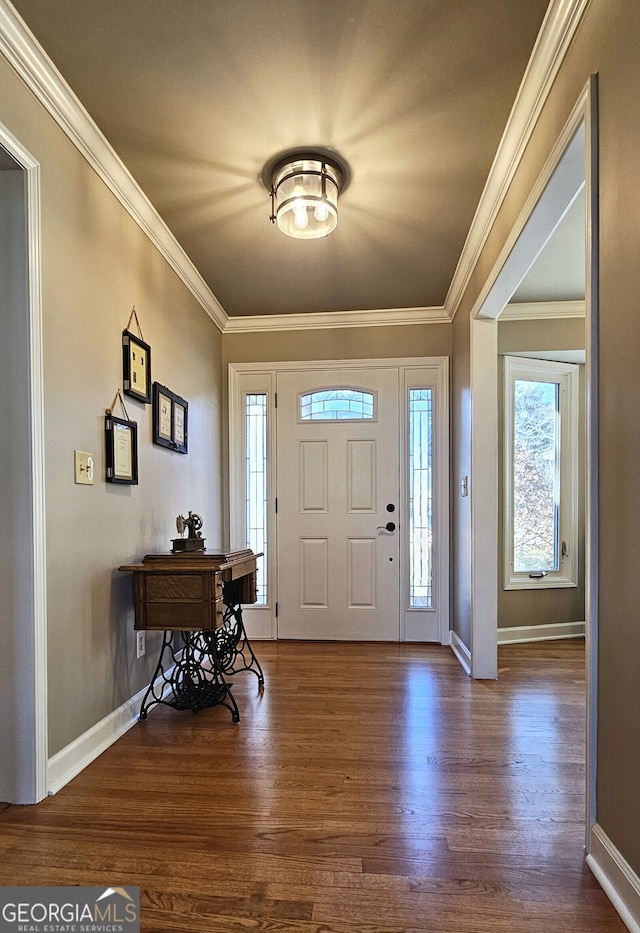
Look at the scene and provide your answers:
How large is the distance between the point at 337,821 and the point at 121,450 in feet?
5.83

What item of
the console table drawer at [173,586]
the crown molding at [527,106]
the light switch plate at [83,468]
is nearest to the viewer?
the crown molding at [527,106]

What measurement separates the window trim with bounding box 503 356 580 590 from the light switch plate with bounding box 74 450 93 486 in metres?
3.21

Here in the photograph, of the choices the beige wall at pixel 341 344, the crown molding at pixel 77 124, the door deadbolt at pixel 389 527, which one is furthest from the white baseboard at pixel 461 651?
the crown molding at pixel 77 124

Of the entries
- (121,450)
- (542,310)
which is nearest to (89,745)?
(121,450)

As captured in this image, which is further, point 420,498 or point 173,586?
point 420,498

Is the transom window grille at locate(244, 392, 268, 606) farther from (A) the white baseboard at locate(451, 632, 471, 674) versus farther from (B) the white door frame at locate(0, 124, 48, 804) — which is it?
(B) the white door frame at locate(0, 124, 48, 804)

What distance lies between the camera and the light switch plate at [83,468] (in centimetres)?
223

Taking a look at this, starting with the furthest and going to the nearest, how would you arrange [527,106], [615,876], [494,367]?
[494,367], [527,106], [615,876]

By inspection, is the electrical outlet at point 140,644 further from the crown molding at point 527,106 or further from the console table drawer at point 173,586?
the crown molding at point 527,106

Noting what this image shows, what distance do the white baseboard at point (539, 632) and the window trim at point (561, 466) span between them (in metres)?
0.32

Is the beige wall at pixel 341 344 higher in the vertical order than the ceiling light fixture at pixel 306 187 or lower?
lower

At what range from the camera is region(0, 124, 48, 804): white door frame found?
6.28 feet

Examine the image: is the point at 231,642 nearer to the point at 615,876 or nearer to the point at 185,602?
the point at 185,602

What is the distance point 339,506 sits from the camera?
14.4 feet
